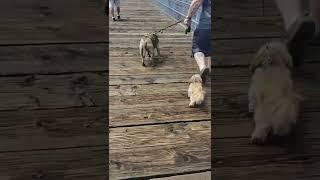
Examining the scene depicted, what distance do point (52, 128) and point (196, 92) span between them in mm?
881

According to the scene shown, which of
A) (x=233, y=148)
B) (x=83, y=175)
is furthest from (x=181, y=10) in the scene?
(x=83, y=175)

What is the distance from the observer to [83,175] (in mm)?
1231

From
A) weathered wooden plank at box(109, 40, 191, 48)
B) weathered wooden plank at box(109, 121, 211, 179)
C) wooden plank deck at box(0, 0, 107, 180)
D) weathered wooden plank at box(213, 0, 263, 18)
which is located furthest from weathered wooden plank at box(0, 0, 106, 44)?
weathered wooden plank at box(109, 40, 191, 48)

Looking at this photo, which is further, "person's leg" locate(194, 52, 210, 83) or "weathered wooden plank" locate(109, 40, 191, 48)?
"weathered wooden plank" locate(109, 40, 191, 48)

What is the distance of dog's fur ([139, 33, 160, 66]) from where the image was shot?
2.09m

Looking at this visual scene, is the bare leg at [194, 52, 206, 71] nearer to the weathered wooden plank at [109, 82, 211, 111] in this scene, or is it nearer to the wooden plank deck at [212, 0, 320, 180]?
the weathered wooden plank at [109, 82, 211, 111]

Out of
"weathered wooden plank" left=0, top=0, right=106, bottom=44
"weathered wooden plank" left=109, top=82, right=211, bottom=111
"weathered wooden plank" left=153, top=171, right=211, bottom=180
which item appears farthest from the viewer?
"weathered wooden plank" left=109, top=82, right=211, bottom=111

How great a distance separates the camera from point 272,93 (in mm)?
1362

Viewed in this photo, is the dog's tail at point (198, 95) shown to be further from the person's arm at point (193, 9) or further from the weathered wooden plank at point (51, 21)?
the weathered wooden plank at point (51, 21)

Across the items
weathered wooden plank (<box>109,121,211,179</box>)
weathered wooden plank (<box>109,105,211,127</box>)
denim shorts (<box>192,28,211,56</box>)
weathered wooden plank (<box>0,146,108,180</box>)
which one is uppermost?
denim shorts (<box>192,28,211,56</box>)

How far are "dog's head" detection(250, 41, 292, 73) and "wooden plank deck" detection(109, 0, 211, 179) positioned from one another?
441mm

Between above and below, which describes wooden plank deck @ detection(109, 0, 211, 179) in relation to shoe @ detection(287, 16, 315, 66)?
below

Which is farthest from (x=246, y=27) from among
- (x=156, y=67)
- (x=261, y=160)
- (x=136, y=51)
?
(x=136, y=51)

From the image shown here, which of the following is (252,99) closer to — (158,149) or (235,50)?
(235,50)
